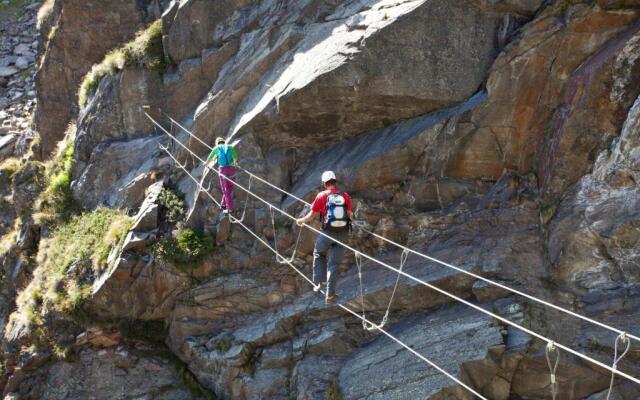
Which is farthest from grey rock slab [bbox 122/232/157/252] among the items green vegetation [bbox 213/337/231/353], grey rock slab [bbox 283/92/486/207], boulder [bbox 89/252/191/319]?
grey rock slab [bbox 283/92/486/207]

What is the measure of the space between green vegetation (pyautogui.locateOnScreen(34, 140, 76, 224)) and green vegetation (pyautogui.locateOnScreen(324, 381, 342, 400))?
10.3 metres

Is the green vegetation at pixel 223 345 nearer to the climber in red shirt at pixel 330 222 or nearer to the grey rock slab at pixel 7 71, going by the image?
the climber in red shirt at pixel 330 222

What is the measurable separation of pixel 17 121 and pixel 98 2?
912cm

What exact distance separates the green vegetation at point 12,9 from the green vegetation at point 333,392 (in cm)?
3364

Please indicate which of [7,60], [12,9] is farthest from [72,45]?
[12,9]

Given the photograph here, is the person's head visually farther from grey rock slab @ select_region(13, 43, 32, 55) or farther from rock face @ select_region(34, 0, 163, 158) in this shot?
grey rock slab @ select_region(13, 43, 32, 55)

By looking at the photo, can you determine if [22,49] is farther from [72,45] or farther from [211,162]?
[211,162]

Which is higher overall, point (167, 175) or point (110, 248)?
point (167, 175)

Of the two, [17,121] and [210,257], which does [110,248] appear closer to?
[210,257]

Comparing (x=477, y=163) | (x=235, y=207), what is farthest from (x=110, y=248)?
(x=477, y=163)

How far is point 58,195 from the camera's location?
1991 centimetres

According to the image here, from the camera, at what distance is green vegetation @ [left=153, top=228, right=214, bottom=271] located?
15445 mm

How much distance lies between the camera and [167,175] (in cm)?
1758

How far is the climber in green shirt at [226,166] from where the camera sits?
1503 cm
